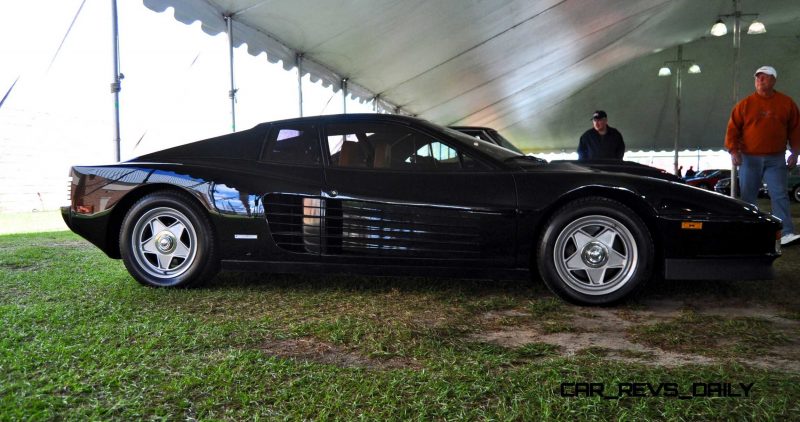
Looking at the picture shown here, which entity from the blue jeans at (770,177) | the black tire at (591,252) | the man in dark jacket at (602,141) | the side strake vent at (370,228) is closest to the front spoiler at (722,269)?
the black tire at (591,252)

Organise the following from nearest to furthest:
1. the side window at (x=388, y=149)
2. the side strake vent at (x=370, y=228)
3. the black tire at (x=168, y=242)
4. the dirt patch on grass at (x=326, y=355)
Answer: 1. the dirt patch on grass at (x=326, y=355)
2. the side strake vent at (x=370, y=228)
3. the side window at (x=388, y=149)
4. the black tire at (x=168, y=242)

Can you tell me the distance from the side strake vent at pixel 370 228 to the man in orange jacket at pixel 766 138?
137 inches

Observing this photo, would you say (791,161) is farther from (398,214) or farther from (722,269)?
(398,214)

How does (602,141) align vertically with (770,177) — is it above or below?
above

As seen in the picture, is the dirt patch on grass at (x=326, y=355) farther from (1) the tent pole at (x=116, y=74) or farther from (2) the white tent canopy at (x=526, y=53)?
(2) the white tent canopy at (x=526, y=53)

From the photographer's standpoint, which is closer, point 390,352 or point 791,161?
point 390,352

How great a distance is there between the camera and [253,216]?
10.9ft

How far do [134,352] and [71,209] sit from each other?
1.84 meters

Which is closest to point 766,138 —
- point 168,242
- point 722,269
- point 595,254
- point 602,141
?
point 602,141

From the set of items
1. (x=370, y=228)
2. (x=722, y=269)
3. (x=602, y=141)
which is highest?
(x=602, y=141)

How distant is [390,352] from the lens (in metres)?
2.19

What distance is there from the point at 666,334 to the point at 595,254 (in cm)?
64

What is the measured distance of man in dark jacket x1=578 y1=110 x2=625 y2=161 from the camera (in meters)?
6.28

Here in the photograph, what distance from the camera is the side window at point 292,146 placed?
3.42 m
